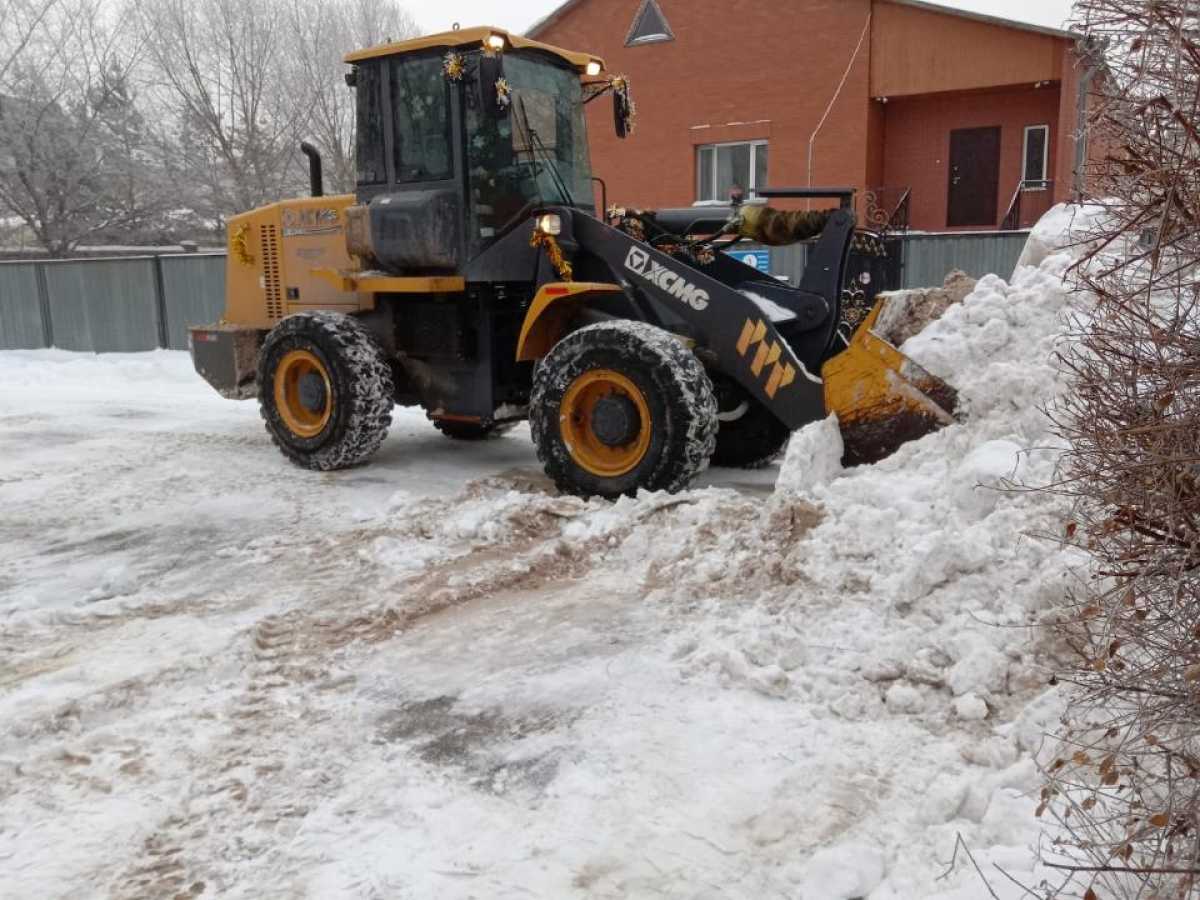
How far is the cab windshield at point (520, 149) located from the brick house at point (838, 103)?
412 inches

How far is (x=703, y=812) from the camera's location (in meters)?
2.97

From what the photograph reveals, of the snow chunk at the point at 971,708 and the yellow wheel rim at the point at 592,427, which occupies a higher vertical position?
the yellow wheel rim at the point at 592,427

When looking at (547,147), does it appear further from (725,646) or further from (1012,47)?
(1012,47)

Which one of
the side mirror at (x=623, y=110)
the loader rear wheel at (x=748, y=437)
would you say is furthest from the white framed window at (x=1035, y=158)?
the loader rear wheel at (x=748, y=437)

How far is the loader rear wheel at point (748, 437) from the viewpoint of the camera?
7.05 m

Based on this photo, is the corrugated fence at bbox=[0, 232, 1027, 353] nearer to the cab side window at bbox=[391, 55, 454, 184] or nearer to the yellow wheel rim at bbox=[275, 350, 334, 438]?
the cab side window at bbox=[391, 55, 454, 184]

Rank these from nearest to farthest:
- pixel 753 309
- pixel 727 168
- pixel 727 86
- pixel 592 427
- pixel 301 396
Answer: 1. pixel 753 309
2. pixel 592 427
3. pixel 301 396
4. pixel 727 86
5. pixel 727 168

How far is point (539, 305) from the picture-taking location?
21.5 ft

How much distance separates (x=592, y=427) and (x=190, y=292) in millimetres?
10910

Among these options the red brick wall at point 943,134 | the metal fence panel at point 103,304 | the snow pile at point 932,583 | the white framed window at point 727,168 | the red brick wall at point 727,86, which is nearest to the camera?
the snow pile at point 932,583

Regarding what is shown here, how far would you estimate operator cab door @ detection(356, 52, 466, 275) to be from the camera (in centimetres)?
691

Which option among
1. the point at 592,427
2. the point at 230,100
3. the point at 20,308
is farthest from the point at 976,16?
the point at 230,100

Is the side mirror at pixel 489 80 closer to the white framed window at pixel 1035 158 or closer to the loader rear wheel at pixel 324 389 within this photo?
the loader rear wheel at pixel 324 389

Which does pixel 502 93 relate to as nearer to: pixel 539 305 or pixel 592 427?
pixel 539 305
